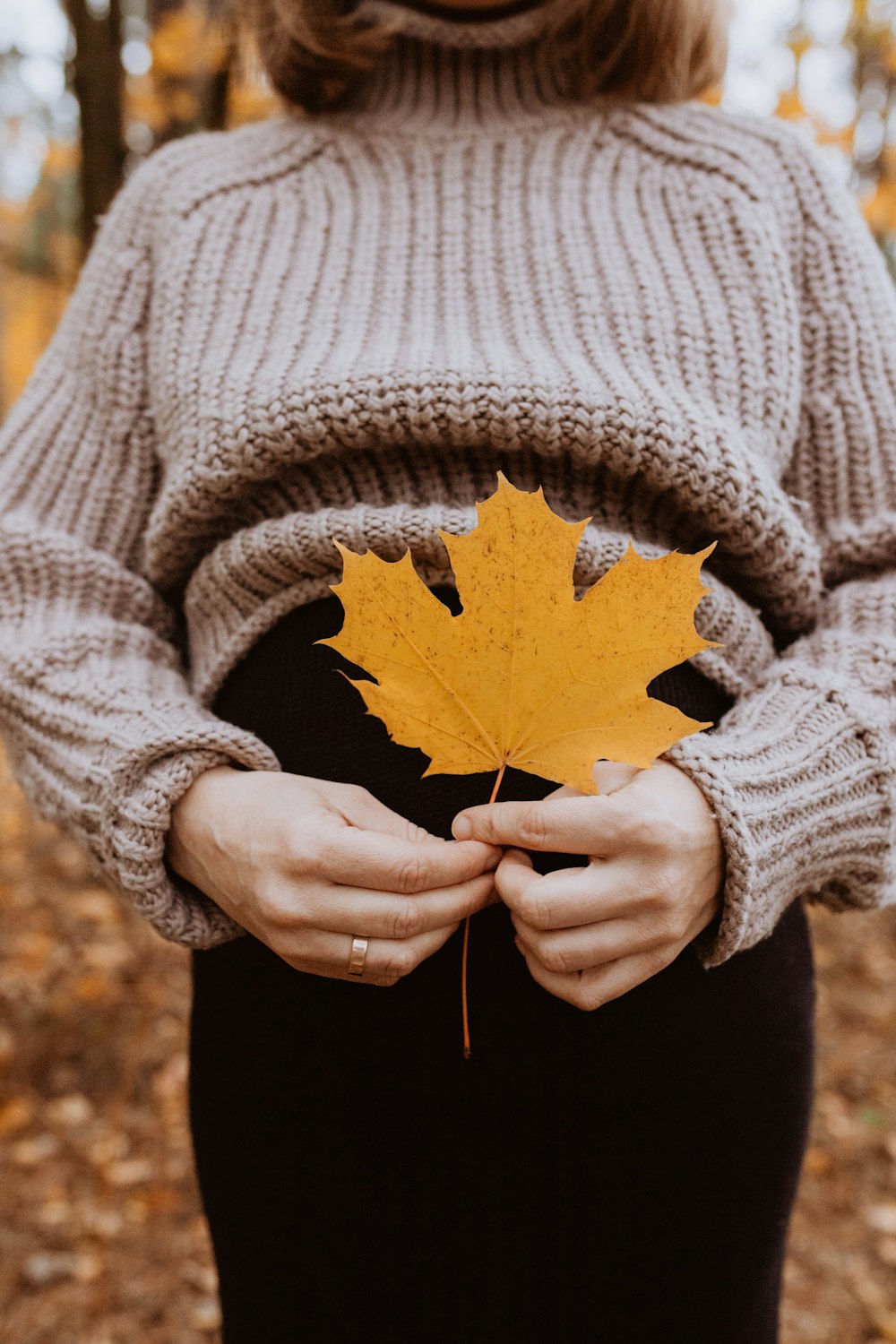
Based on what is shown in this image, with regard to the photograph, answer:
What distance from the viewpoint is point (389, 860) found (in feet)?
2.60

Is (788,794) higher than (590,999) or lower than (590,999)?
higher

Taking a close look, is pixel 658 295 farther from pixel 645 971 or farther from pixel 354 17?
pixel 645 971

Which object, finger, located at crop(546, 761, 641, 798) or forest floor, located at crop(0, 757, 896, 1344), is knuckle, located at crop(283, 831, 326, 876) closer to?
finger, located at crop(546, 761, 641, 798)

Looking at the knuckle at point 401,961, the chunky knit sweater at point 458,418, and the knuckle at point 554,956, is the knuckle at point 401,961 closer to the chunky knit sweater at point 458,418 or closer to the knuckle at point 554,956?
the knuckle at point 554,956

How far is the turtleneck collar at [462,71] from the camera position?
4.11 feet

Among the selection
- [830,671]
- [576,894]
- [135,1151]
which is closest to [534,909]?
[576,894]

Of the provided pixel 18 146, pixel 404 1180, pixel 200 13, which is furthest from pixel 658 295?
pixel 18 146

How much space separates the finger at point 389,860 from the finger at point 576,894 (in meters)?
0.04

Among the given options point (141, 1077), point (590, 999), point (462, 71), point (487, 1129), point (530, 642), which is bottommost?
point (141, 1077)

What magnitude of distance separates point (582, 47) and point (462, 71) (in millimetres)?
156

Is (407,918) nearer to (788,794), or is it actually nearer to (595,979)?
(595,979)

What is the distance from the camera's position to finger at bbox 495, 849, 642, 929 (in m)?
0.78

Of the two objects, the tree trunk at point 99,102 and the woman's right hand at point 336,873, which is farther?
the tree trunk at point 99,102

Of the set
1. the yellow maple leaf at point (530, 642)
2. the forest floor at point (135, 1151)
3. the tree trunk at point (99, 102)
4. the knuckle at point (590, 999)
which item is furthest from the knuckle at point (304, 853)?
the tree trunk at point (99, 102)
